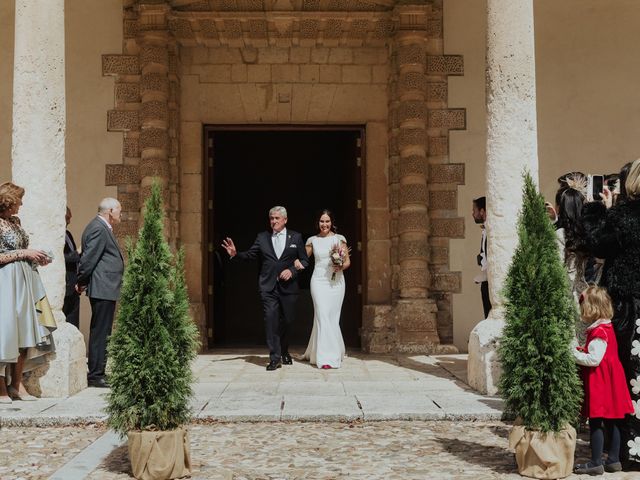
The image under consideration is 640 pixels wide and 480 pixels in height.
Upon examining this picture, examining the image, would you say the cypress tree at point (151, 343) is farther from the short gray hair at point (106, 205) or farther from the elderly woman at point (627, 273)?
the short gray hair at point (106, 205)

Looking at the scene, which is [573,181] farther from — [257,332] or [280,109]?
[257,332]

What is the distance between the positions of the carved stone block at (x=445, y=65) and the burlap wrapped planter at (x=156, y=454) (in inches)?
258

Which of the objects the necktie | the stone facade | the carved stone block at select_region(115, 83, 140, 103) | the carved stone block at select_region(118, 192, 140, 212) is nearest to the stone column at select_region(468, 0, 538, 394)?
the necktie

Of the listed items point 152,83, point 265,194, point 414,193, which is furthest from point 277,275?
point 265,194

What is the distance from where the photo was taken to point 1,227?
5.62m

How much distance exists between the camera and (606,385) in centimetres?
400

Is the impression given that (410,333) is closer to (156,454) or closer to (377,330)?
(377,330)

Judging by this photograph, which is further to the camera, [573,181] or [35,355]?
[35,355]

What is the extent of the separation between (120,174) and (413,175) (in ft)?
11.4

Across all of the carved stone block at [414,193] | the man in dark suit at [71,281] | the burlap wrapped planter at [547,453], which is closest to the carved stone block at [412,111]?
the carved stone block at [414,193]

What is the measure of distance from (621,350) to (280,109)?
6226mm

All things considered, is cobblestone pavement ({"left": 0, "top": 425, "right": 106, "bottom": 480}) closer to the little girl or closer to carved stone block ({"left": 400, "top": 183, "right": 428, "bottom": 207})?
the little girl

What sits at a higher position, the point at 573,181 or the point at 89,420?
the point at 573,181

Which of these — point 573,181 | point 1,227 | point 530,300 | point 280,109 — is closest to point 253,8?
point 280,109
